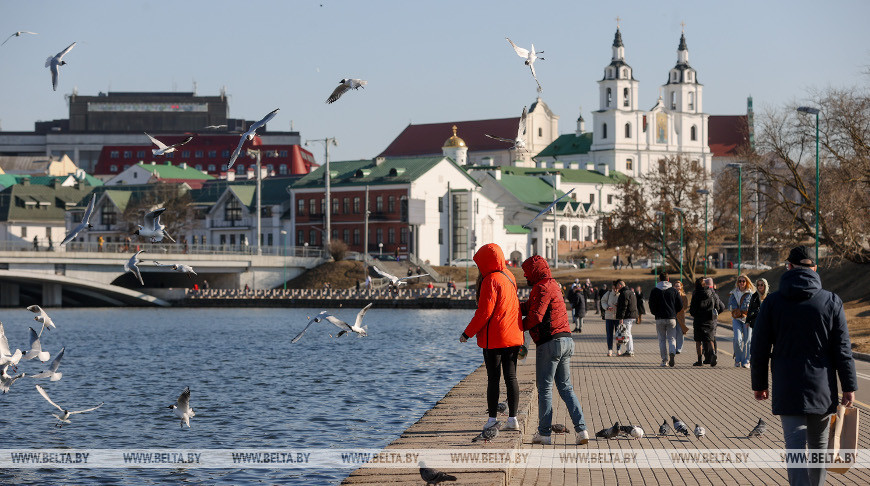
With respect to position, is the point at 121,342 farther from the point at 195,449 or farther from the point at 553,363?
the point at 553,363

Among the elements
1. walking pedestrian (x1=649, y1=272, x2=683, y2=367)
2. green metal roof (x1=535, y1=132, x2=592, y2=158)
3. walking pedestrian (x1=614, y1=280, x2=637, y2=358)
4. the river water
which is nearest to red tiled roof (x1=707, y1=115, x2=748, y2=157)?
green metal roof (x1=535, y1=132, x2=592, y2=158)

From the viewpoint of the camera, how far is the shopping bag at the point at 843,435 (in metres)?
8.44

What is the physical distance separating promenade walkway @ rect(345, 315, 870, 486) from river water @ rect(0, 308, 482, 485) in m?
2.17

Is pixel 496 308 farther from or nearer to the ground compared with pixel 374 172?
nearer to the ground

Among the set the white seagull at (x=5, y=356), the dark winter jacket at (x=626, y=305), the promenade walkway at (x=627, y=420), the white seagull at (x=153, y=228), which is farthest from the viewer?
the dark winter jacket at (x=626, y=305)

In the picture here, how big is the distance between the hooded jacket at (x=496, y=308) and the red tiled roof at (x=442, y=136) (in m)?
165

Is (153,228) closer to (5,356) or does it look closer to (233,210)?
(5,356)

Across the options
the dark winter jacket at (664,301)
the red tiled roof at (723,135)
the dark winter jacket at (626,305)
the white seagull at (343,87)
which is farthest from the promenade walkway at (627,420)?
the red tiled roof at (723,135)

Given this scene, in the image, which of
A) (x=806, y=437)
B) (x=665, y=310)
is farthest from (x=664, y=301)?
(x=806, y=437)

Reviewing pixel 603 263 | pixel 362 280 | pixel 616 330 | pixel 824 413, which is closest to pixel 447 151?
pixel 603 263

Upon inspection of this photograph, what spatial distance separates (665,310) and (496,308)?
464 inches

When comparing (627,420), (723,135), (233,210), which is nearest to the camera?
(627,420)

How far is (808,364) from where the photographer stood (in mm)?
8438

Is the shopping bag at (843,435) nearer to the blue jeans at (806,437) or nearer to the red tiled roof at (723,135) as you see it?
the blue jeans at (806,437)
